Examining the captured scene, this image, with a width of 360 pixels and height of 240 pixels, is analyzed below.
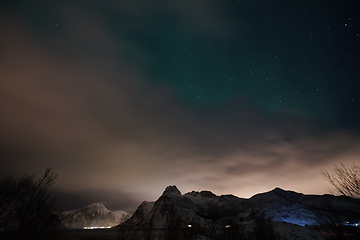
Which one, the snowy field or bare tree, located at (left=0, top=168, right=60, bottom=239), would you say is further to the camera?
the snowy field

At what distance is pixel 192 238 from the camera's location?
26.5 meters

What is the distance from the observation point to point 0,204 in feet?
53.6

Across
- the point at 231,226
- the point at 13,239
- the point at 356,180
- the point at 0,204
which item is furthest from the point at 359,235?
the point at 0,204

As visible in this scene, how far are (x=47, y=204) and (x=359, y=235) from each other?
29519 mm

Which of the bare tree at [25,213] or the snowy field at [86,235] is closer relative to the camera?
the bare tree at [25,213]

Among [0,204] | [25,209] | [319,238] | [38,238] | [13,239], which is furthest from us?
[319,238]

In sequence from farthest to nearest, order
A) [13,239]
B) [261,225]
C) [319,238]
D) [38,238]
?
1. [319,238]
2. [261,225]
3. [38,238]
4. [13,239]

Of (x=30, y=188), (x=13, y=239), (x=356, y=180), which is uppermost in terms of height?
(x=356, y=180)

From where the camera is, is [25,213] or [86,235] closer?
[25,213]

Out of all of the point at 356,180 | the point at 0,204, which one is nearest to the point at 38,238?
the point at 0,204

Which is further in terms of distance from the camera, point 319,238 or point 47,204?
point 319,238

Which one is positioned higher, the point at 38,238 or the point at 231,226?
the point at 231,226

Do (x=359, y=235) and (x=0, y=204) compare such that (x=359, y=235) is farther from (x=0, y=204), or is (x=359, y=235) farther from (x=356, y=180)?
(x=0, y=204)

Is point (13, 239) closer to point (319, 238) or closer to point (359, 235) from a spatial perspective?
point (359, 235)
